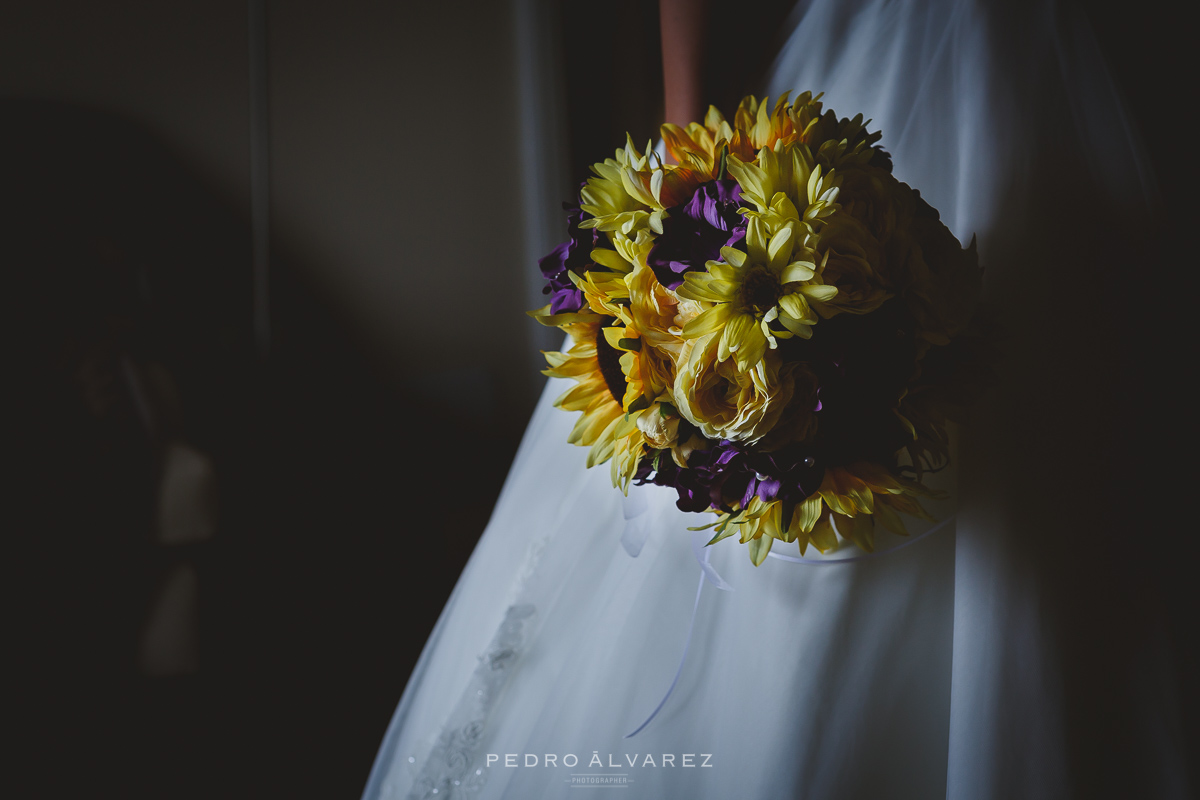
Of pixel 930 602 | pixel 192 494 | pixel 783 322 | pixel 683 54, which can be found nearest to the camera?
pixel 783 322

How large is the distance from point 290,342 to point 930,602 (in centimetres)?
82

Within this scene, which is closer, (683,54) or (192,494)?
(683,54)

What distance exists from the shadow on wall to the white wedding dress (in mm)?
380

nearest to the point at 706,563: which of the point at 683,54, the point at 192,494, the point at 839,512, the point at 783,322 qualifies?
the point at 839,512

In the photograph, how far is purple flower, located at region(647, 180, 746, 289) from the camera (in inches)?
13.3

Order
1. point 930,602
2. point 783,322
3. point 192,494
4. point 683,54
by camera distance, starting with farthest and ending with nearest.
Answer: point 192,494
point 683,54
point 930,602
point 783,322

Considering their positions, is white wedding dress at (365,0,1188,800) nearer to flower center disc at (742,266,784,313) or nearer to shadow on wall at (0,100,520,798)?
flower center disc at (742,266,784,313)

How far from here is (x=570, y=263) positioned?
0.42m

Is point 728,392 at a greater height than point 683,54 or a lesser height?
lesser

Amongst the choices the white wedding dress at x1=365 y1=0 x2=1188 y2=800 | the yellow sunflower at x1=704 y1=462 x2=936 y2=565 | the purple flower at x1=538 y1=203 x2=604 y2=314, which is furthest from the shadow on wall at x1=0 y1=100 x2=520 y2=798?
the yellow sunflower at x1=704 y1=462 x2=936 y2=565

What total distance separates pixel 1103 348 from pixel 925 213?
0.55 feet

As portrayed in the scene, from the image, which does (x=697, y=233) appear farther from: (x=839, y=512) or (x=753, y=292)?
(x=839, y=512)

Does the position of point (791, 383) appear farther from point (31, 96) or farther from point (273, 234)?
point (31, 96)

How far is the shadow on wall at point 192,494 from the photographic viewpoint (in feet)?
1.97
